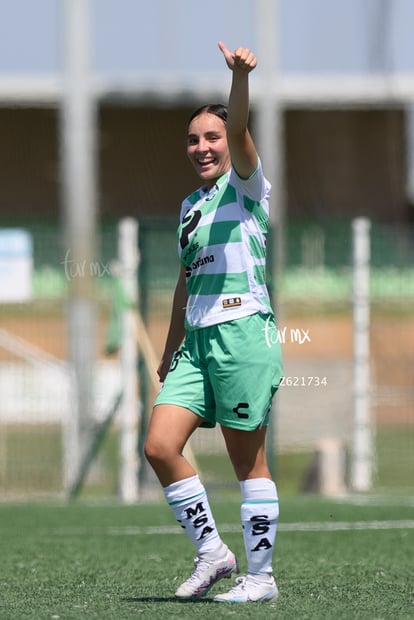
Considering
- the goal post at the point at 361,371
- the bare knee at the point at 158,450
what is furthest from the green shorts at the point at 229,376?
the goal post at the point at 361,371

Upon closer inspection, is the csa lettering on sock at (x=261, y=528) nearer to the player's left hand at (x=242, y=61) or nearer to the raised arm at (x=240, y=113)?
the raised arm at (x=240, y=113)

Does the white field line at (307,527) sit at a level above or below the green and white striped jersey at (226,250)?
below

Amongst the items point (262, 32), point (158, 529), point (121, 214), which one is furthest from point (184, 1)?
point (158, 529)

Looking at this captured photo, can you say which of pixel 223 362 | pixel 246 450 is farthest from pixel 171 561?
pixel 223 362

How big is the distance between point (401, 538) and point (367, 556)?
3.36ft

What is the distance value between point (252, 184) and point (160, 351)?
7.69 m

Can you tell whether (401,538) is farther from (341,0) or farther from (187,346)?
(341,0)

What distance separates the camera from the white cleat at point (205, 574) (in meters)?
6.10

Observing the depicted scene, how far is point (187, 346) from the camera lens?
6.17 meters

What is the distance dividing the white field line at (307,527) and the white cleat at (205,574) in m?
3.59

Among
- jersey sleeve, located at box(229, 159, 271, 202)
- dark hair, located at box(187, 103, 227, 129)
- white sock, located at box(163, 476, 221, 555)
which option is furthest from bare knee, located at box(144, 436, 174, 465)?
dark hair, located at box(187, 103, 227, 129)

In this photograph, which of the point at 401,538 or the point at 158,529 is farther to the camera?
the point at 158,529

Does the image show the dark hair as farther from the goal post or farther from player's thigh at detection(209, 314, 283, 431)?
the goal post

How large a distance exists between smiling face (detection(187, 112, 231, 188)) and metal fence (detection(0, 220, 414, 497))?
7.30 m
